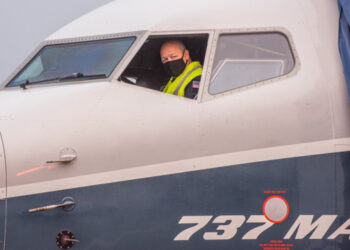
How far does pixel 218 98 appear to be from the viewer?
673 centimetres

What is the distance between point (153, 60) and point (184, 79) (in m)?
1.36

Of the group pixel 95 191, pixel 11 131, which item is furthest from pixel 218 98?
pixel 11 131

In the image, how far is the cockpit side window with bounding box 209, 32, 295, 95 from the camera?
688 cm

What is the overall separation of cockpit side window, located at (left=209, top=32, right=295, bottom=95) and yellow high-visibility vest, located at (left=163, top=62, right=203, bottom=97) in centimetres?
46

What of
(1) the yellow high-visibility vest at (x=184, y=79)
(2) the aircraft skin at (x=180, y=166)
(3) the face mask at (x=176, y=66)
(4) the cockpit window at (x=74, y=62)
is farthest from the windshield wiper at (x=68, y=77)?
(3) the face mask at (x=176, y=66)

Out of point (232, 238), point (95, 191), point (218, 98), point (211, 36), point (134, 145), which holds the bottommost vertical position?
point (232, 238)

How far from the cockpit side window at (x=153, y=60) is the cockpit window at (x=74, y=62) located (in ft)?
0.74

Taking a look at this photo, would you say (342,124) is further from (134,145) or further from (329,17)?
(134,145)

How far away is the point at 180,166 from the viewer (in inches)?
257

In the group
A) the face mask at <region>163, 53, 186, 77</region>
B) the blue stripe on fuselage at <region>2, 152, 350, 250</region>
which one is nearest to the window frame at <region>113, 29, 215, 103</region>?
the face mask at <region>163, 53, 186, 77</region>

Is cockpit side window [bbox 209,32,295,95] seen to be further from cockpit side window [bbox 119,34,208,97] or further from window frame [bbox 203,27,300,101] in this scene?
cockpit side window [bbox 119,34,208,97]

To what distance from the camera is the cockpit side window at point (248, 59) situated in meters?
6.88

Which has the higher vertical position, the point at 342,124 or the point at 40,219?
the point at 342,124

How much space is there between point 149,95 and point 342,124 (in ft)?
7.45
